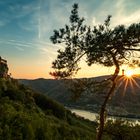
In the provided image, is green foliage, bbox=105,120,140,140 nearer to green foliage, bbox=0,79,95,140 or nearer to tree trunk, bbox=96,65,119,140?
tree trunk, bbox=96,65,119,140

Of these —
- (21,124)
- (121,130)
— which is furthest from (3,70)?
(121,130)

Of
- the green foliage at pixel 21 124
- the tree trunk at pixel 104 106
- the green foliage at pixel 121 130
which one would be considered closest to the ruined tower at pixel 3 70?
the green foliage at pixel 21 124

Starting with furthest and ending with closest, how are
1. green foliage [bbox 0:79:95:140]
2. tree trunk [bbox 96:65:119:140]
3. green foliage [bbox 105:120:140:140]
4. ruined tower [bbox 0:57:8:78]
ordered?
ruined tower [bbox 0:57:8:78] → green foliage [bbox 0:79:95:140] → green foliage [bbox 105:120:140:140] → tree trunk [bbox 96:65:119:140]

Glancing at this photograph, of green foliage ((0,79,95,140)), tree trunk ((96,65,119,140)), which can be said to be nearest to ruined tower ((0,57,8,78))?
green foliage ((0,79,95,140))

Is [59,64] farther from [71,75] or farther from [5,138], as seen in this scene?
[5,138]

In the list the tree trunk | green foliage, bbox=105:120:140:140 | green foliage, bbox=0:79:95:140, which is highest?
the tree trunk

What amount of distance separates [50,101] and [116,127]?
124099 mm

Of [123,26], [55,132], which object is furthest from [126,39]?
[55,132]

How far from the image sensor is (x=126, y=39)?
57.1 ft

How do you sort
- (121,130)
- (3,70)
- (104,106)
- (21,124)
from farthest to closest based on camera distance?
1. (3,70)
2. (21,124)
3. (121,130)
4. (104,106)

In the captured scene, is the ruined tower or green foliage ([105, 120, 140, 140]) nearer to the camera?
green foliage ([105, 120, 140, 140])

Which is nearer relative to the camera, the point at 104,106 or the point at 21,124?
the point at 104,106

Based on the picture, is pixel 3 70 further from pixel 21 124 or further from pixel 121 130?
pixel 121 130

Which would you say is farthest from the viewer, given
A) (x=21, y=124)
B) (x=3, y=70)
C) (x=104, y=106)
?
(x=3, y=70)
